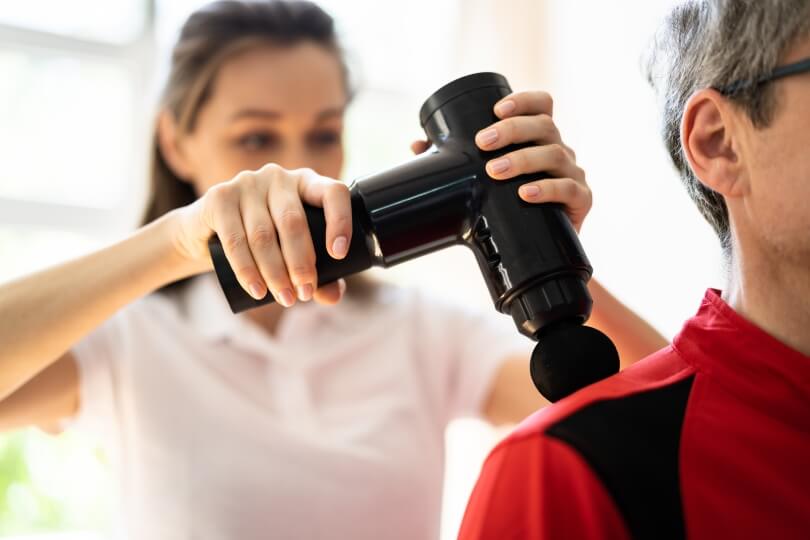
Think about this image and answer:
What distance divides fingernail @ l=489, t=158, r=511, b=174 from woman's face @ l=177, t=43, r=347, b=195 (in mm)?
740

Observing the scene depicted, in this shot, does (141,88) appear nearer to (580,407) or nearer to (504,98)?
(504,98)

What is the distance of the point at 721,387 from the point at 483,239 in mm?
283

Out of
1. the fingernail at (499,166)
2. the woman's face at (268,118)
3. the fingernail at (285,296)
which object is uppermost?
the woman's face at (268,118)

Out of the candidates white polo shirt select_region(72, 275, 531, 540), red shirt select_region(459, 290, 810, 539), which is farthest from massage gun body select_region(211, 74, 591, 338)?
white polo shirt select_region(72, 275, 531, 540)

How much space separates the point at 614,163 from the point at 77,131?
159 centimetres

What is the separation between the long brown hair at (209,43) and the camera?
1.55 m

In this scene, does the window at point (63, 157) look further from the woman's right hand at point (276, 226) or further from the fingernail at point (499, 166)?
the fingernail at point (499, 166)

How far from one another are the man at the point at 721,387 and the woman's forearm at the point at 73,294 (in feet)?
1.57

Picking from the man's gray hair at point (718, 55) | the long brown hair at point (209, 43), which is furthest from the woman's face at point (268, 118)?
the man's gray hair at point (718, 55)

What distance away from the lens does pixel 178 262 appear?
972 mm

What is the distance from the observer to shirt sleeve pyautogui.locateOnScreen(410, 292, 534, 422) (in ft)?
5.02

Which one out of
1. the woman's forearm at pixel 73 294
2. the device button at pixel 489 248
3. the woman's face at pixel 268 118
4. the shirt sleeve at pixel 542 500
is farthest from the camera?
the woman's face at pixel 268 118

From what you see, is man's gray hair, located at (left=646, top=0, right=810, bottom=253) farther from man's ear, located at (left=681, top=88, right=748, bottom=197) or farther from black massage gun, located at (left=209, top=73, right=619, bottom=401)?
black massage gun, located at (left=209, top=73, right=619, bottom=401)

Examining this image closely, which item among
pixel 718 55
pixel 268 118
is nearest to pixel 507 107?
pixel 718 55
